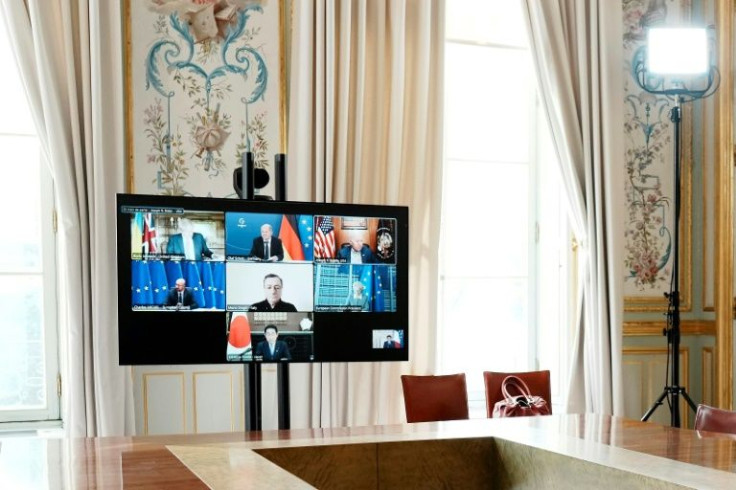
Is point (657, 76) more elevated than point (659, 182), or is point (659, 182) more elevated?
point (657, 76)

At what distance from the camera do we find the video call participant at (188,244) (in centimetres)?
335

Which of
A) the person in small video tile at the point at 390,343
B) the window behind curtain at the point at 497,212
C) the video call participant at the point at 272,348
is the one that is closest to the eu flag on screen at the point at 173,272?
the video call participant at the point at 272,348

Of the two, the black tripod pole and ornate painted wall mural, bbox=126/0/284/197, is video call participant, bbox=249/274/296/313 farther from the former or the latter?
the black tripod pole

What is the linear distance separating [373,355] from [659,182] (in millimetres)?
2845

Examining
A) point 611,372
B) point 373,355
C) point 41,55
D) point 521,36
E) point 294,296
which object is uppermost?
point 521,36

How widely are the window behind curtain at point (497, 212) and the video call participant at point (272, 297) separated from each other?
2.10 meters

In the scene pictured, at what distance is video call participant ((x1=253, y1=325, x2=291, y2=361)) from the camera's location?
11.3 ft

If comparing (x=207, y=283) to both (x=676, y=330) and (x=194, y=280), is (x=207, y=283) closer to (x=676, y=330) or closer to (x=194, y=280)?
(x=194, y=280)

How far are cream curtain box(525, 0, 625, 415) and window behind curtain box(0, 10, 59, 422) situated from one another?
9.83 feet

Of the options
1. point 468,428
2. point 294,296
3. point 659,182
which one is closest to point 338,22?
point 294,296

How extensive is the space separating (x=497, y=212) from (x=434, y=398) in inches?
79.4

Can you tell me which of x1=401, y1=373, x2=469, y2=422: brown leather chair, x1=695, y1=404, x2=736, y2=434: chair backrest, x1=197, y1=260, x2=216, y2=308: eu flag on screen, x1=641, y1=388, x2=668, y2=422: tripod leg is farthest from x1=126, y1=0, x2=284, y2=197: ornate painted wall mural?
x1=641, y1=388, x2=668, y2=422: tripod leg

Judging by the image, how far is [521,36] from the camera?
5668mm

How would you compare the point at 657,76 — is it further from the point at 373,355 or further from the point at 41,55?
the point at 41,55
